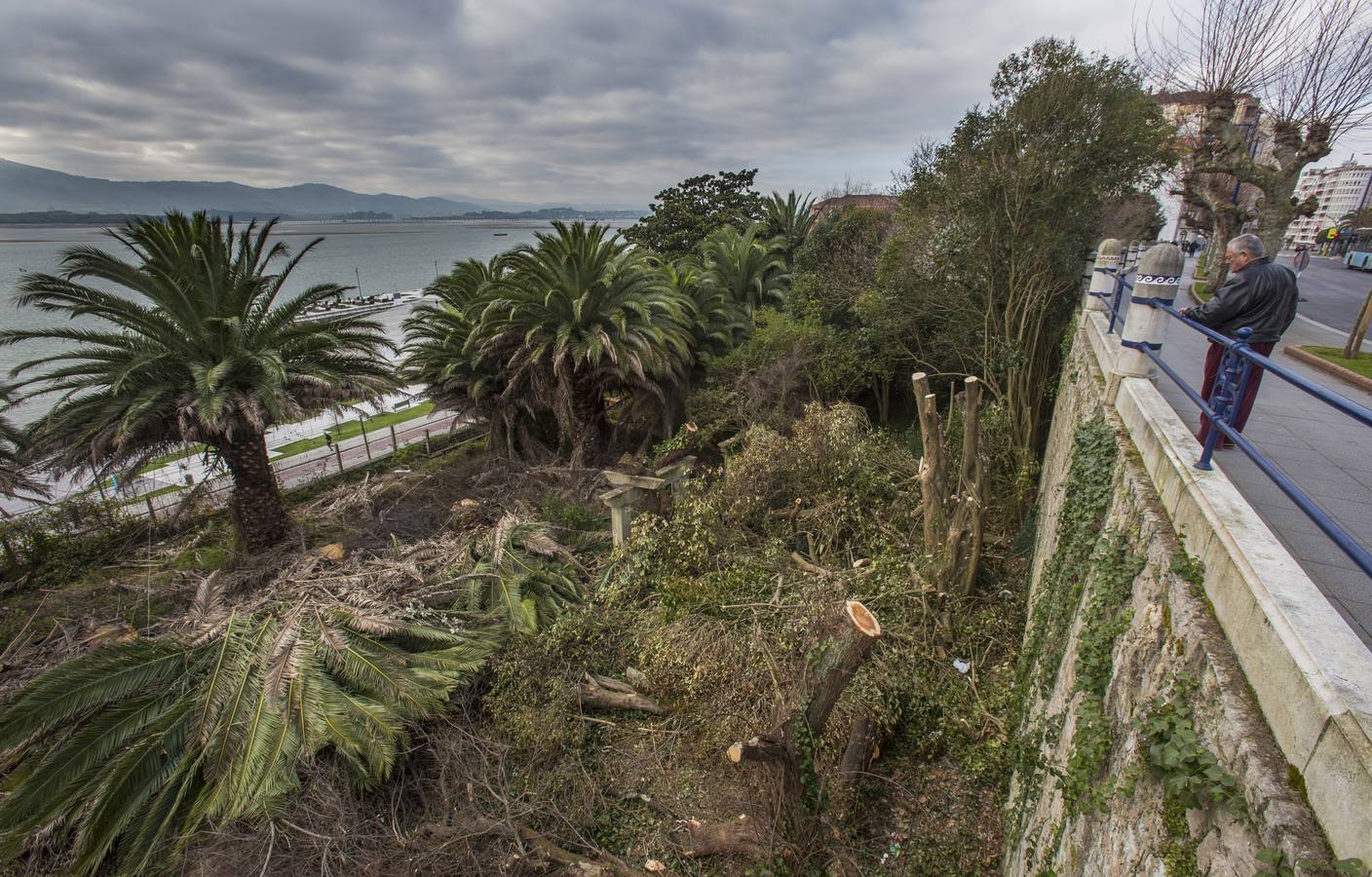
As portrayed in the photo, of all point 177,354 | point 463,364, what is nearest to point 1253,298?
point 177,354

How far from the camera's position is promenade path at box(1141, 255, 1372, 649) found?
110 inches

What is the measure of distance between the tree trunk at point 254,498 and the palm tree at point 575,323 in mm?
4617

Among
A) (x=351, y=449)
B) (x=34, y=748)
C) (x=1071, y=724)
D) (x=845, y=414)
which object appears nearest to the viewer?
(x=1071, y=724)

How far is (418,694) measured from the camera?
255 inches

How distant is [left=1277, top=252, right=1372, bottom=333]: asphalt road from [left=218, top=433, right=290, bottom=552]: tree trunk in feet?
63.2

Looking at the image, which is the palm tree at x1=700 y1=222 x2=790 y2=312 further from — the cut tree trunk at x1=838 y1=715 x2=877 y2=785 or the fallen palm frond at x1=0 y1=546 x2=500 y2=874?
the fallen palm frond at x1=0 y1=546 x2=500 y2=874

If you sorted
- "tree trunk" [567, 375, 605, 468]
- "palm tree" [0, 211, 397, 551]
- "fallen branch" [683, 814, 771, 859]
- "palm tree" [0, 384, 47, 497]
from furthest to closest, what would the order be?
"tree trunk" [567, 375, 605, 468]
"palm tree" [0, 384, 47, 497]
"palm tree" [0, 211, 397, 551]
"fallen branch" [683, 814, 771, 859]

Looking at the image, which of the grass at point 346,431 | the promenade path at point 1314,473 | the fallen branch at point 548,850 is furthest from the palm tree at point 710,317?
the fallen branch at point 548,850

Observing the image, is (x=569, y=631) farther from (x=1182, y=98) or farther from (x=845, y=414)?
(x=1182, y=98)

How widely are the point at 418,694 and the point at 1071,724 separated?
589 cm

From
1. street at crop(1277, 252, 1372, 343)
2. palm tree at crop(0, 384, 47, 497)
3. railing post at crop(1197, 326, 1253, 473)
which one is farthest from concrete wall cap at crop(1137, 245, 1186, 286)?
palm tree at crop(0, 384, 47, 497)

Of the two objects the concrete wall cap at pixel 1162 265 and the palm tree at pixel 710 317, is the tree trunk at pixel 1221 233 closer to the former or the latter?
the concrete wall cap at pixel 1162 265

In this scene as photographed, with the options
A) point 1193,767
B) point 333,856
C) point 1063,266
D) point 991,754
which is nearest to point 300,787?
point 333,856

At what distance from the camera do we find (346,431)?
25062 mm
